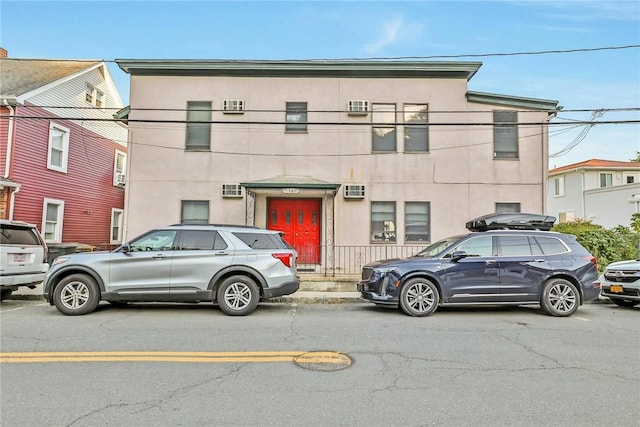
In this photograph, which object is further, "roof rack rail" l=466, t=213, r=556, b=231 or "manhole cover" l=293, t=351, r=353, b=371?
"roof rack rail" l=466, t=213, r=556, b=231

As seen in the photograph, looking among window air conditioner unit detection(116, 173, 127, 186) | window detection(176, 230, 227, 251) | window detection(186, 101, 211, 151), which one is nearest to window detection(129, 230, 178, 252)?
Answer: window detection(176, 230, 227, 251)

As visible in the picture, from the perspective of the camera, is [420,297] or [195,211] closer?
[420,297]

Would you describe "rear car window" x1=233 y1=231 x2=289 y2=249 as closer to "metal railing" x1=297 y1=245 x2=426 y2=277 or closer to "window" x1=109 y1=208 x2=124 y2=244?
"metal railing" x1=297 y1=245 x2=426 y2=277

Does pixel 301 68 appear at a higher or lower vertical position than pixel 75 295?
higher

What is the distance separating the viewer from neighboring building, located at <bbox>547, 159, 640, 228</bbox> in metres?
28.0

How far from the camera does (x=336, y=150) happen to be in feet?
45.0

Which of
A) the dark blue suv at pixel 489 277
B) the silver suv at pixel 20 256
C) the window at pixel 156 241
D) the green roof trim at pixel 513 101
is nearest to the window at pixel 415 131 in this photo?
the green roof trim at pixel 513 101

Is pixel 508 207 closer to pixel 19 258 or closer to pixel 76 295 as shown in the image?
pixel 76 295

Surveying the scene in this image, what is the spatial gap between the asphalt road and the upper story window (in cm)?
1407

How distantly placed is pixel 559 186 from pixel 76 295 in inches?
1386

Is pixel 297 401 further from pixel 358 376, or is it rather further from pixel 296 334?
pixel 296 334

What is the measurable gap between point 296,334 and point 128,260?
3722 mm

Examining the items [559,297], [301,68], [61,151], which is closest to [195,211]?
[301,68]

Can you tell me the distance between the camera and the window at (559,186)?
32906 mm
